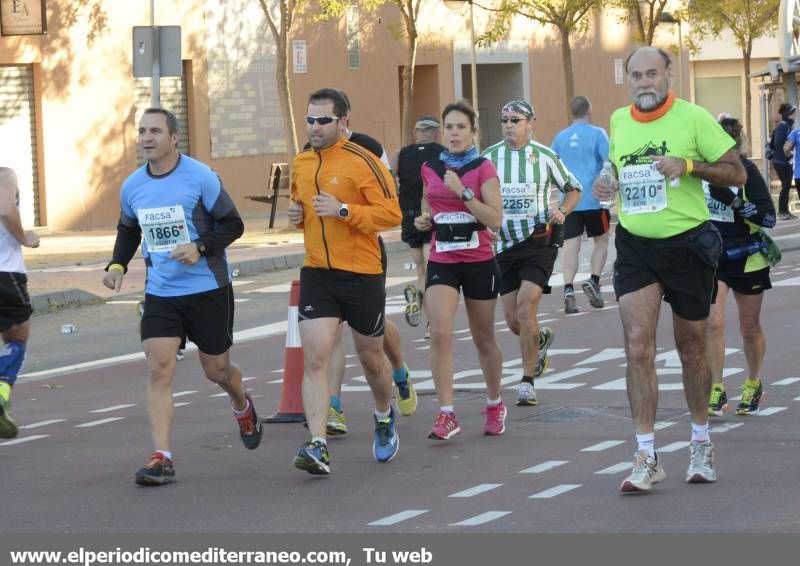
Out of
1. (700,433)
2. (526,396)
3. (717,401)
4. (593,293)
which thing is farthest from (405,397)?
(593,293)

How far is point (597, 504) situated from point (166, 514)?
2.01m

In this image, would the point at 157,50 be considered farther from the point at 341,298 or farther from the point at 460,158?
the point at 341,298

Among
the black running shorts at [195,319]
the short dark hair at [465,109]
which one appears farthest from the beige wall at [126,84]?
the black running shorts at [195,319]

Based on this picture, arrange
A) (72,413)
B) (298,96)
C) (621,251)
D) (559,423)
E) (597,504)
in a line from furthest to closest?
(298,96) → (72,413) → (559,423) → (621,251) → (597,504)

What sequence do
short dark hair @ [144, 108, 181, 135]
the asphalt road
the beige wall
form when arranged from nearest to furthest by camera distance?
1. the asphalt road
2. short dark hair @ [144, 108, 181, 135]
3. the beige wall

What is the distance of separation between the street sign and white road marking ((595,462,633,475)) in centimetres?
1369

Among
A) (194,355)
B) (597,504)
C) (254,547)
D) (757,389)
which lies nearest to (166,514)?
(254,547)

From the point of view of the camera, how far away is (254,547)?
7707 mm

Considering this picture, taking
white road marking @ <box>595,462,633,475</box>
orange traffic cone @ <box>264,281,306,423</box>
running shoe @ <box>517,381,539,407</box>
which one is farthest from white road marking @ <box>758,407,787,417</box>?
orange traffic cone @ <box>264,281,306,423</box>

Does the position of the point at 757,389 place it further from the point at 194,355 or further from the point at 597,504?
the point at 194,355

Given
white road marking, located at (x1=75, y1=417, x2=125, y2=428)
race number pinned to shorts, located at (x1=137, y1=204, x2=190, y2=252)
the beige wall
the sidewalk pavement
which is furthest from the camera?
the beige wall

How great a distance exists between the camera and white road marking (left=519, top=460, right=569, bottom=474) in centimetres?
942

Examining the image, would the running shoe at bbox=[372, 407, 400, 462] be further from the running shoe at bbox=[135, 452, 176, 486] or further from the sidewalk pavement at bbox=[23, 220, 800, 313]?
the sidewalk pavement at bbox=[23, 220, 800, 313]

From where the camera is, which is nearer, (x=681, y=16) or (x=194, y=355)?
(x=194, y=355)
